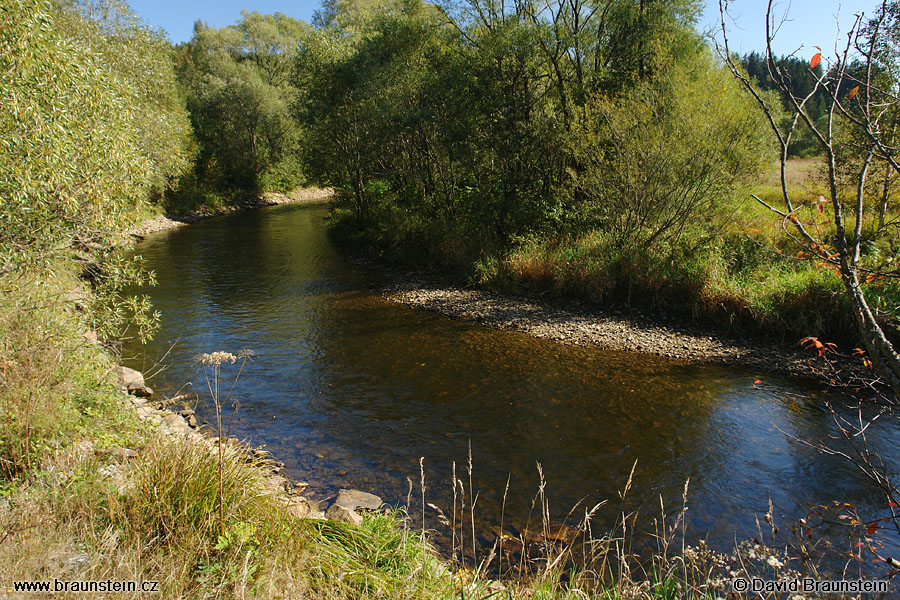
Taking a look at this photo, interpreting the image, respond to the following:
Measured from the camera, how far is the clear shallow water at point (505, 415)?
7527 millimetres

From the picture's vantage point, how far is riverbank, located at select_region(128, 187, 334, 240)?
111 ft

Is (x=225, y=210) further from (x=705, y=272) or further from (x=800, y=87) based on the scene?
(x=800, y=87)

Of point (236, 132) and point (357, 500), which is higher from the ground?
point (236, 132)

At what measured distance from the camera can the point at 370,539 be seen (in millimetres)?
4922

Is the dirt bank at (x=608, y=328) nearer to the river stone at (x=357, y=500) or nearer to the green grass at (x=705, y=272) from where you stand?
the green grass at (x=705, y=272)

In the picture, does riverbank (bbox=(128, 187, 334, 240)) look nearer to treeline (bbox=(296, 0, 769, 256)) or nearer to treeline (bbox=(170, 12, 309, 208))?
treeline (bbox=(170, 12, 309, 208))

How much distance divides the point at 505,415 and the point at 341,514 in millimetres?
4268

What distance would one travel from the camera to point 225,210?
44.0m

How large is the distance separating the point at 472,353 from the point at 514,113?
950cm

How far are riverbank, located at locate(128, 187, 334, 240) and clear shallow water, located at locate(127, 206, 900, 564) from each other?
15851mm

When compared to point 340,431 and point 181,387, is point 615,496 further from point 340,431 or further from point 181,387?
point 181,387

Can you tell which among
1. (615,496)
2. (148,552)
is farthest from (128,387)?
(615,496)

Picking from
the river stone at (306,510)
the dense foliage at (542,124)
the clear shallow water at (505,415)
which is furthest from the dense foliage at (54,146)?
the dense foliage at (542,124)

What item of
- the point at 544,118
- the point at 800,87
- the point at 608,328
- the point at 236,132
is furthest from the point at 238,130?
the point at 800,87
